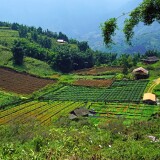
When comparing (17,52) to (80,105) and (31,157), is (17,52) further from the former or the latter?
(31,157)

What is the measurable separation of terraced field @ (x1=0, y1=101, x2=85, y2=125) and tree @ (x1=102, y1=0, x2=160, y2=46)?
1429 inches

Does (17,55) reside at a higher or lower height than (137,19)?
higher

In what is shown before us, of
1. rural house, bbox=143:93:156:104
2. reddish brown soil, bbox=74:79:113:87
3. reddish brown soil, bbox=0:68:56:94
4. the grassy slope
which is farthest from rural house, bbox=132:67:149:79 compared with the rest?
the grassy slope

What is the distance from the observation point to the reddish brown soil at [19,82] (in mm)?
76875

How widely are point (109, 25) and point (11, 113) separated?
45.5 metres

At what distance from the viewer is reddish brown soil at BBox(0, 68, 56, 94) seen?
76.9 m

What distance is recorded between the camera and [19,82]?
270 ft

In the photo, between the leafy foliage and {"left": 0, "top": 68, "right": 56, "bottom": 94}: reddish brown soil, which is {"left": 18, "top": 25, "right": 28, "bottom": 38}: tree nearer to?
{"left": 0, "top": 68, "right": 56, "bottom": 94}: reddish brown soil

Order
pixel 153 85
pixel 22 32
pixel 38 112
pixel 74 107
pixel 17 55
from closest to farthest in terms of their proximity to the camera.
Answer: pixel 38 112, pixel 74 107, pixel 153 85, pixel 17 55, pixel 22 32

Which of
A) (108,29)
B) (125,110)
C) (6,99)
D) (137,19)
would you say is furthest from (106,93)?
(137,19)

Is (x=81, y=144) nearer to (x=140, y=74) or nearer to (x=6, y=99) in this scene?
(x=6, y=99)

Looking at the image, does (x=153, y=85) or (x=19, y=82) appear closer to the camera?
(x=153, y=85)

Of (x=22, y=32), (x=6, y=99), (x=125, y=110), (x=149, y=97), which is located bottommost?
(x=6, y=99)

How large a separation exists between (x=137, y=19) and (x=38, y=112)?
45.0 metres
